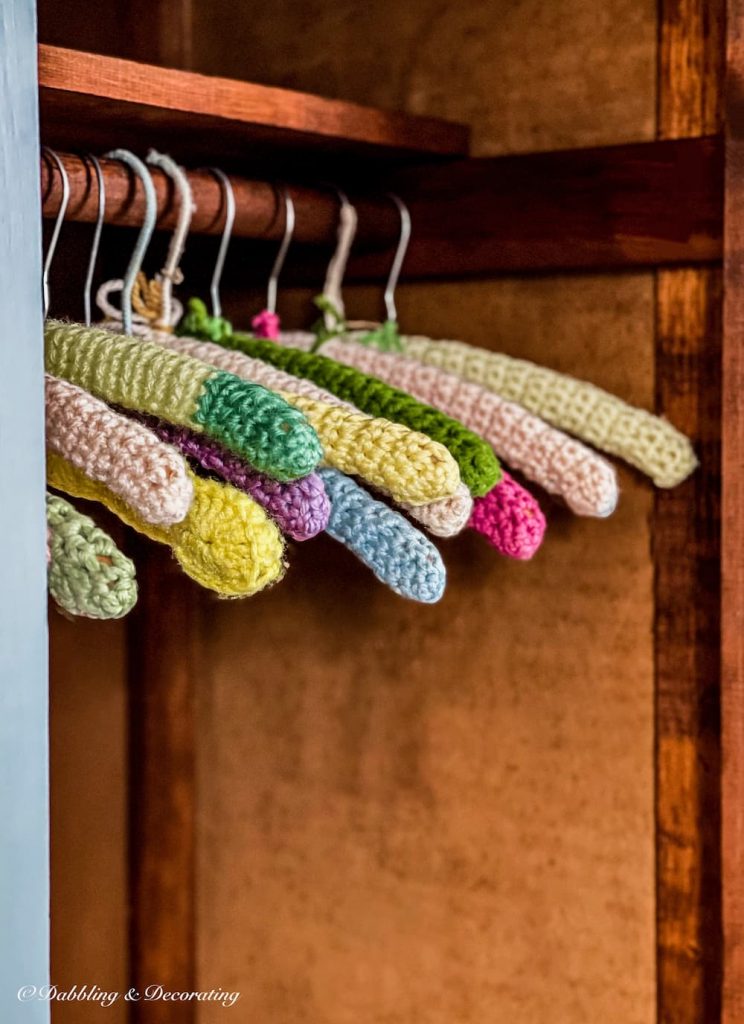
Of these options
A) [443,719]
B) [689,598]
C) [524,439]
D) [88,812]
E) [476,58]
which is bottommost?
[88,812]

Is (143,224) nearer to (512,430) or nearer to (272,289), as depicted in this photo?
(272,289)

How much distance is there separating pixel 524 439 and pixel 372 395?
0.11 meters

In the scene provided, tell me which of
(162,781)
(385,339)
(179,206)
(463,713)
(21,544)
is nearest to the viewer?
(21,544)

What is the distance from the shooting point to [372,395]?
0.75m

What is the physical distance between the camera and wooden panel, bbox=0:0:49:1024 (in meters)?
0.56

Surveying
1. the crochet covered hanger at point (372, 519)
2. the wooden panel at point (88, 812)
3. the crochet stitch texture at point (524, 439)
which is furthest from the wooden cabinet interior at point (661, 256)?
the wooden panel at point (88, 812)

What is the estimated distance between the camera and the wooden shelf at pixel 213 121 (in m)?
0.71

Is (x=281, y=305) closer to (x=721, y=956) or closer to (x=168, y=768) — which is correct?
(x=168, y=768)

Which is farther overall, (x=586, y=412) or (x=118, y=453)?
(x=586, y=412)

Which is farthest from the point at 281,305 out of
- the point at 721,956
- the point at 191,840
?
the point at 721,956

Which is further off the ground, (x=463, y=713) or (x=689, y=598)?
(x=689, y=598)

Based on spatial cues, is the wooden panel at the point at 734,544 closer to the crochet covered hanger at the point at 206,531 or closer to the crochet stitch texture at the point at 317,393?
the crochet stitch texture at the point at 317,393

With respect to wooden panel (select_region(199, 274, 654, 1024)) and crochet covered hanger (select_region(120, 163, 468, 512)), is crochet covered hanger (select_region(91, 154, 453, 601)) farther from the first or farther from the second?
wooden panel (select_region(199, 274, 654, 1024))

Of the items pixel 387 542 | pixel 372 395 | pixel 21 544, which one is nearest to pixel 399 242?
pixel 372 395
